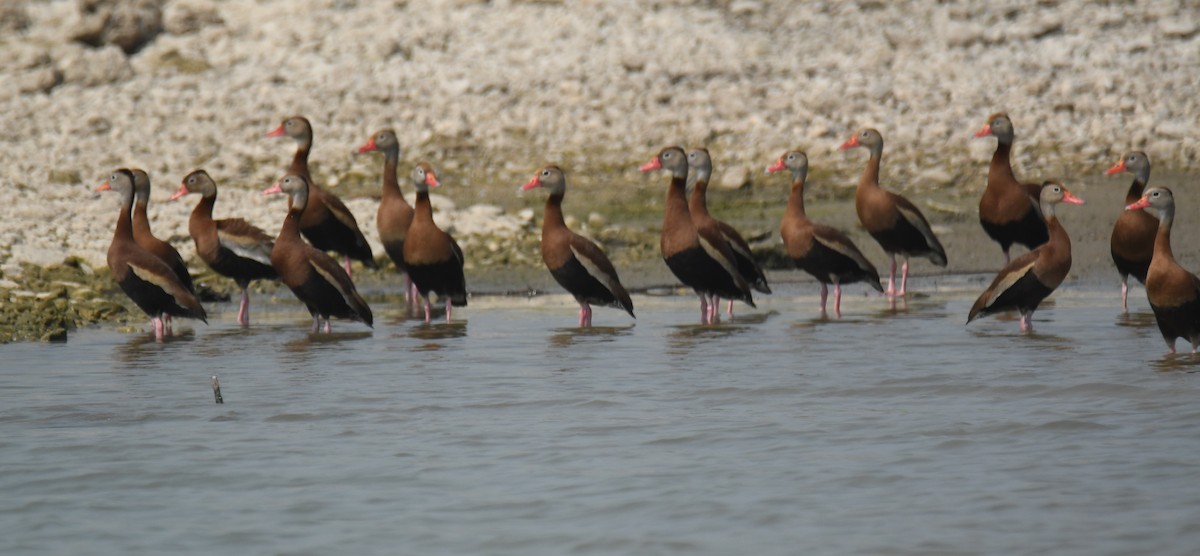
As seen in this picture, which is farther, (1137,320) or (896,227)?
(896,227)

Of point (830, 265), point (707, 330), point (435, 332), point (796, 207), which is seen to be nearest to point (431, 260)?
point (435, 332)

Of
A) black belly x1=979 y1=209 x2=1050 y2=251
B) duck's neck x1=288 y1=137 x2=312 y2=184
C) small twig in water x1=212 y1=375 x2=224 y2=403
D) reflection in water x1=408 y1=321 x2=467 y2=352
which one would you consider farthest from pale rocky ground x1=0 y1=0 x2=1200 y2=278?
small twig in water x1=212 y1=375 x2=224 y2=403

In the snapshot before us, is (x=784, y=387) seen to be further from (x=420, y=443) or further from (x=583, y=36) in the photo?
(x=583, y=36)

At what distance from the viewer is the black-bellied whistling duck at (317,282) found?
1299 cm

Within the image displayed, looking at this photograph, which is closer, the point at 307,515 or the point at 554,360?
the point at 307,515

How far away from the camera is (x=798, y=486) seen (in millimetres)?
7707

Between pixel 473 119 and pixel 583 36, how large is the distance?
6.04ft

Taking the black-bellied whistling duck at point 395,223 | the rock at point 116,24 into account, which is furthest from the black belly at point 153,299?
the rock at point 116,24

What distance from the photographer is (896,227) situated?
607 inches

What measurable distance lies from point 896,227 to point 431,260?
404 centimetres

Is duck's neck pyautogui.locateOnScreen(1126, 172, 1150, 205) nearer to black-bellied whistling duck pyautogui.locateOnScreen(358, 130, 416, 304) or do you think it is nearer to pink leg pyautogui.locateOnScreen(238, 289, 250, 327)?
black-bellied whistling duck pyautogui.locateOnScreen(358, 130, 416, 304)

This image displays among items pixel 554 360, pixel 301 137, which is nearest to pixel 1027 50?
pixel 301 137

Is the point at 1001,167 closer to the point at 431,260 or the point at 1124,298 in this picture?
the point at 1124,298

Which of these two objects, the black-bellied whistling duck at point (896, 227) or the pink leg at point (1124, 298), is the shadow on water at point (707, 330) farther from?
the pink leg at point (1124, 298)
